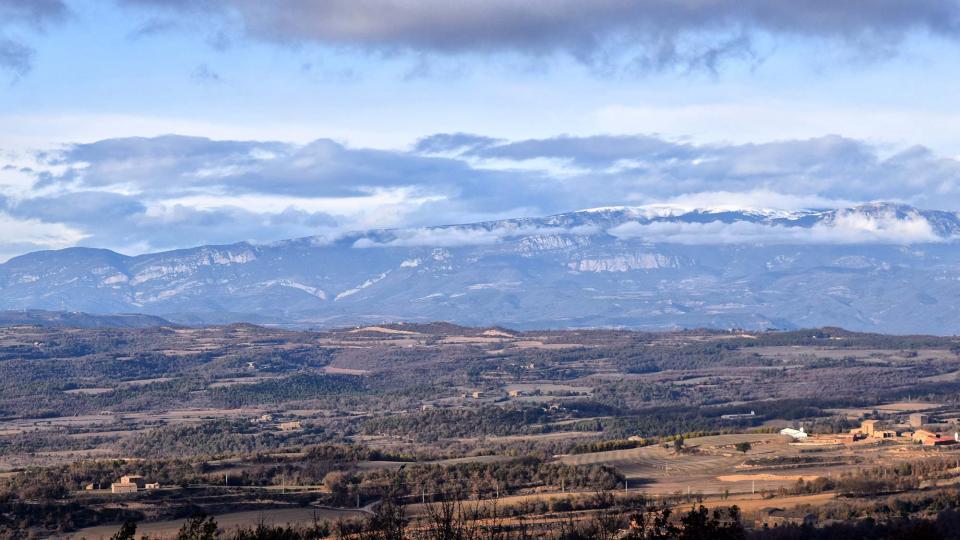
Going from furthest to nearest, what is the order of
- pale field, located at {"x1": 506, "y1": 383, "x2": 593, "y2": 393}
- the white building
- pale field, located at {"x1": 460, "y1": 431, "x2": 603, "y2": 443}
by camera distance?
pale field, located at {"x1": 506, "y1": 383, "x2": 593, "y2": 393}, pale field, located at {"x1": 460, "y1": 431, "x2": 603, "y2": 443}, the white building

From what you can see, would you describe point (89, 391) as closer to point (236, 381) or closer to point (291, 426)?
point (236, 381)

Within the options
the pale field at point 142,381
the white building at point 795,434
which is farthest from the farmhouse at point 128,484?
the pale field at point 142,381

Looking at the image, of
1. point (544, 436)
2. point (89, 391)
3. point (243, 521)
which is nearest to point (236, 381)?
point (89, 391)

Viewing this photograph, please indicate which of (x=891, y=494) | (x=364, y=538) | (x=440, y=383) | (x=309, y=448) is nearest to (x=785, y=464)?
(x=891, y=494)

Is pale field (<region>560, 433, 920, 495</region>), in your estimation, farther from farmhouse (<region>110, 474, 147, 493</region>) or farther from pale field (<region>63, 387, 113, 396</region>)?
pale field (<region>63, 387, 113, 396</region>)

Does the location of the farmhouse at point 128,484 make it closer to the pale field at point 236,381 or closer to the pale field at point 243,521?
the pale field at point 243,521

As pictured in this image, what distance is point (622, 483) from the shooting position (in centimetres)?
9006

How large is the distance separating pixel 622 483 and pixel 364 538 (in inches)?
1598

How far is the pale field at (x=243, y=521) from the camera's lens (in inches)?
2657

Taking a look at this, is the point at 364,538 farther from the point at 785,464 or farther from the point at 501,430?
the point at 501,430

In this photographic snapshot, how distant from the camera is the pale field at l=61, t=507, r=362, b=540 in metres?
67.5

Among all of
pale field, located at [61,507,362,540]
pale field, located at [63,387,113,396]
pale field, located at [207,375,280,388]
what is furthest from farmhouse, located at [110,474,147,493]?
pale field, located at [207,375,280,388]

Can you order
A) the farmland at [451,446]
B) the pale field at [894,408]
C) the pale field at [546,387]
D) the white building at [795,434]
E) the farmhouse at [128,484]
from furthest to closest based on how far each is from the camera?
the pale field at [546,387] < the pale field at [894,408] < the white building at [795,434] < the farmhouse at [128,484] < the farmland at [451,446]

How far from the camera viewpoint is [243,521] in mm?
71500
